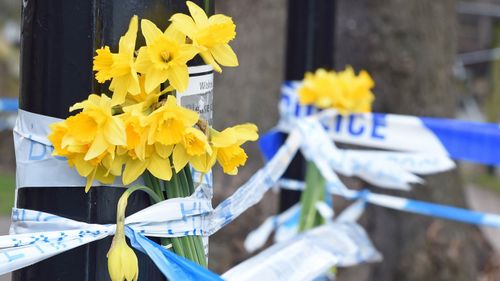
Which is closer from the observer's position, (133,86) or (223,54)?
(133,86)

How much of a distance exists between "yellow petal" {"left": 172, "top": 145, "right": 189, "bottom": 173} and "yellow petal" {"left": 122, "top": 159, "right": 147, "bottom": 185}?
0.19 ft

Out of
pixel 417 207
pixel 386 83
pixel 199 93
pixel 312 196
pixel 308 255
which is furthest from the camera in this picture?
pixel 386 83

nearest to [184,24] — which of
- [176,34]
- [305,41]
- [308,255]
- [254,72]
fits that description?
[176,34]

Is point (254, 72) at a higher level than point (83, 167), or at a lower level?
higher

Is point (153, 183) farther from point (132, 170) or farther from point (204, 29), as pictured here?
point (204, 29)

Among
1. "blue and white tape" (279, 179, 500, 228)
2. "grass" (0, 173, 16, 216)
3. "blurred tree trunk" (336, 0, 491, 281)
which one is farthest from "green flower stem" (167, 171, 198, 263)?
"grass" (0, 173, 16, 216)

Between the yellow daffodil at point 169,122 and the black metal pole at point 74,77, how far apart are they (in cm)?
15

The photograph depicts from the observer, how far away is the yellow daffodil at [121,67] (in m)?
1.61

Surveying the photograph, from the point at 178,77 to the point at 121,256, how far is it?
337 mm

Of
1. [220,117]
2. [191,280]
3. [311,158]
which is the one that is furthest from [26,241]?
[220,117]

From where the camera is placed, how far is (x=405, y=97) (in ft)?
16.1

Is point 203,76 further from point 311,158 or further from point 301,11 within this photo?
point 301,11

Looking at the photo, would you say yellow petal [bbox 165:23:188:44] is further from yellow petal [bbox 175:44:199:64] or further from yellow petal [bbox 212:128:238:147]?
yellow petal [bbox 212:128:238:147]

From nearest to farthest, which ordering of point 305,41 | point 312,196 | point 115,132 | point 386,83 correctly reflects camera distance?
point 115,132 < point 312,196 < point 305,41 < point 386,83
